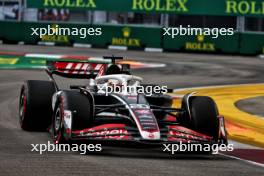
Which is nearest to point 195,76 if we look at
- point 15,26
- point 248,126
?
point 248,126

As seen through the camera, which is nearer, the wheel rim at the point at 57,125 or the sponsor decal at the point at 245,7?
the wheel rim at the point at 57,125

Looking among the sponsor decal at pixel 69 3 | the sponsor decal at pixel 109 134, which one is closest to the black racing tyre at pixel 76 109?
the sponsor decal at pixel 109 134

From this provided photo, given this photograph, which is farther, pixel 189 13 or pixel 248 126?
pixel 189 13

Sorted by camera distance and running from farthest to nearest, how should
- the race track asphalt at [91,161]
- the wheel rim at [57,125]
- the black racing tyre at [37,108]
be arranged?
the black racing tyre at [37,108] → the wheel rim at [57,125] → the race track asphalt at [91,161]

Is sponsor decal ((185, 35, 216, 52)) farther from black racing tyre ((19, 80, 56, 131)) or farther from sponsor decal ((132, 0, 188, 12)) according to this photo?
black racing tyre ((19, 80, 56, 131))

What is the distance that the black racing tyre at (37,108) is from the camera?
1232 cm

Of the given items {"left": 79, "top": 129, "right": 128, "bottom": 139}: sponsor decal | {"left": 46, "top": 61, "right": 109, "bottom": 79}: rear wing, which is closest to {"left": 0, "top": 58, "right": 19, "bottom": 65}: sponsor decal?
{"left": 46, "top": 61, "right": 109, "bottom": 79}: rear wing

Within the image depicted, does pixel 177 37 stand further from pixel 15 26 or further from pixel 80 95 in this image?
pixel 80 95

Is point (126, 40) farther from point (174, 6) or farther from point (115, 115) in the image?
point (115, 115)

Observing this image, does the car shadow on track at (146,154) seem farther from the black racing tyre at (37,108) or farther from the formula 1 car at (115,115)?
the black racing tyre at (37,108)

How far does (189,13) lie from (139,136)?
25877 millimetres

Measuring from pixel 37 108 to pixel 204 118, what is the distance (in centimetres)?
273

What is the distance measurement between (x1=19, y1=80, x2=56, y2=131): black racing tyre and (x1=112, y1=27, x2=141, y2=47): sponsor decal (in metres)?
23.9

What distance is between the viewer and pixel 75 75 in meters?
13.6
